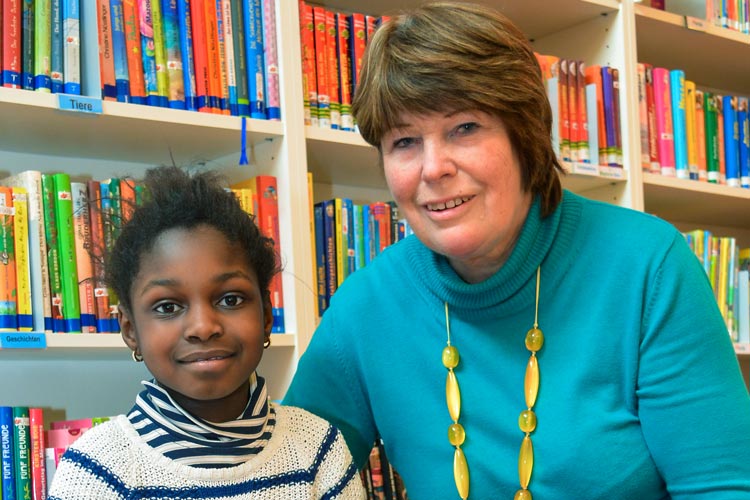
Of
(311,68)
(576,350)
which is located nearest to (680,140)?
(311,68)

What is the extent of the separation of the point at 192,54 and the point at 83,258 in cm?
42

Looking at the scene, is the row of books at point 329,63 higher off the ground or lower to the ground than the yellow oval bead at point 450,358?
higher

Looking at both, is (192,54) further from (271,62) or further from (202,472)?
(202,472)

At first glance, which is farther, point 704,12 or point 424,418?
point 704,12

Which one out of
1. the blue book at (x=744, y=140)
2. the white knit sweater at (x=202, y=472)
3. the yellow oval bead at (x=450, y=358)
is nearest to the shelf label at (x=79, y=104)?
the white knit sweater at (x=202, y=472)

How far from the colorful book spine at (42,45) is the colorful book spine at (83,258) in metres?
0.17

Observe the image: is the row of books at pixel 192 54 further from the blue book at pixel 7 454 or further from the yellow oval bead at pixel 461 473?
the yellow oval bead at pixel 461 473

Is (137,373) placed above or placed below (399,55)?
below

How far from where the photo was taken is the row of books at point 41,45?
4.91ft

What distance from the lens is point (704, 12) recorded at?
255cm

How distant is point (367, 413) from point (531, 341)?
29cm

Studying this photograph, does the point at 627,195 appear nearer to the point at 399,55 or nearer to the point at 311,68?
the point at 311,68

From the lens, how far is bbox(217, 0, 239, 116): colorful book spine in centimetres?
173

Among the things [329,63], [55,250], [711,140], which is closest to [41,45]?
[55,250]
